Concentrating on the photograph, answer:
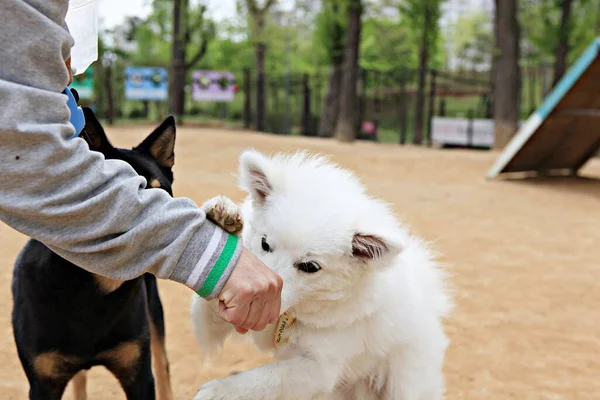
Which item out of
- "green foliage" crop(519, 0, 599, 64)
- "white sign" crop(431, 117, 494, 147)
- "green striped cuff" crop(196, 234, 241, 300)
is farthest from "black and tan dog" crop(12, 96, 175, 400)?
"green foliage" crop(519, 0, 599, 64)

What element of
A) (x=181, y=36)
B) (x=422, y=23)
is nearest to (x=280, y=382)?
(x=181, y=36)

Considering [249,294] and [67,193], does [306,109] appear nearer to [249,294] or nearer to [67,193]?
[249,294]

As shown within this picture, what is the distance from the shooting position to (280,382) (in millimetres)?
2139

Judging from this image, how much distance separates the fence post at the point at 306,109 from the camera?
25.9 metres

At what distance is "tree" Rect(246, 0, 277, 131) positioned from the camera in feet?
86.8

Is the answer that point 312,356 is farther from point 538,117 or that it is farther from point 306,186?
point 538,117

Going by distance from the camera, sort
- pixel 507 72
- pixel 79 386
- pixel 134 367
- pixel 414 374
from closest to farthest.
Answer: pixel 134 367 → pixel 414 374 → pixel 79 386 → pixel 507 72

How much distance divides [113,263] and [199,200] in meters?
7.16

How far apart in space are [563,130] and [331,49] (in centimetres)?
1646

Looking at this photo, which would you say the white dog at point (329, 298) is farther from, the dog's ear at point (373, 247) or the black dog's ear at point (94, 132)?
the black dog's ear at point (94, 132)

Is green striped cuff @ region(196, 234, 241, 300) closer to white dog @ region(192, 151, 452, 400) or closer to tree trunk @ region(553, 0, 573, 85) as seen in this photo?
white dog @ region(192, 151, 452, 400)

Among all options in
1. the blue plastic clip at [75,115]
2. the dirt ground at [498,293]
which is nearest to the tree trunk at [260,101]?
the dirt ground at [498,293]

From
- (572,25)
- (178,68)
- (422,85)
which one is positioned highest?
(572,25)

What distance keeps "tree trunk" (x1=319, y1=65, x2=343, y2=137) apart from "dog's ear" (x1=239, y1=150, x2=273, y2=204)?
23418mm
